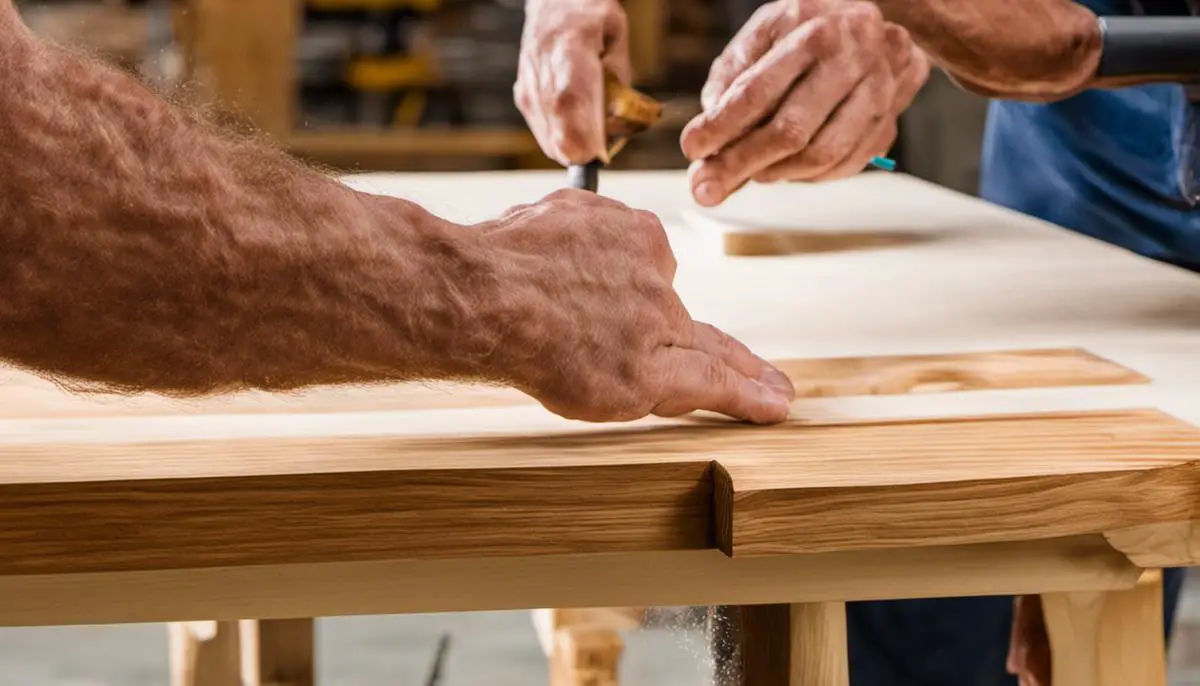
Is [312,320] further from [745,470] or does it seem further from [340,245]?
[745,470]

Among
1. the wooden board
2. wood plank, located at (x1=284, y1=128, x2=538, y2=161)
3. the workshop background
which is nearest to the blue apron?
A: the wooden board

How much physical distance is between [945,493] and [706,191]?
571 mm

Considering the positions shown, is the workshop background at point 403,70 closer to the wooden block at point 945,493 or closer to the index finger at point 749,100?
the index finger at point 749,100

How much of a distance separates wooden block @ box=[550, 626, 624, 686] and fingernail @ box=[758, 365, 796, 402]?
0.45 metres

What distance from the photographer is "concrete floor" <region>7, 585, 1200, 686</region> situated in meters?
2.45

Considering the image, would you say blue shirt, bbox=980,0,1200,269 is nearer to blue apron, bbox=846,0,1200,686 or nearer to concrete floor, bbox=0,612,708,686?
blue apron, bbox=846,0,1200,686

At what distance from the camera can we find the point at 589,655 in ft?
4.33

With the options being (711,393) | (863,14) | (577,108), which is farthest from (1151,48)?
(711,393)

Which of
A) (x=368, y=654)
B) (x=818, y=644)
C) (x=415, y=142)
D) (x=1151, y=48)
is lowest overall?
(x=368, y=654)

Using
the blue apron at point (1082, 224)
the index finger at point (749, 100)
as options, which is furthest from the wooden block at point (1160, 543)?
the blue apron at point (1082, 224)

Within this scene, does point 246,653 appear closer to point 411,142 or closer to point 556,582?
point 556,582

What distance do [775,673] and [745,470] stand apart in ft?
0.57

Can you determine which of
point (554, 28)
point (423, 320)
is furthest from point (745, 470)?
point (554, 28)

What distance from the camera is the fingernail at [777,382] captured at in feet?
2.72
